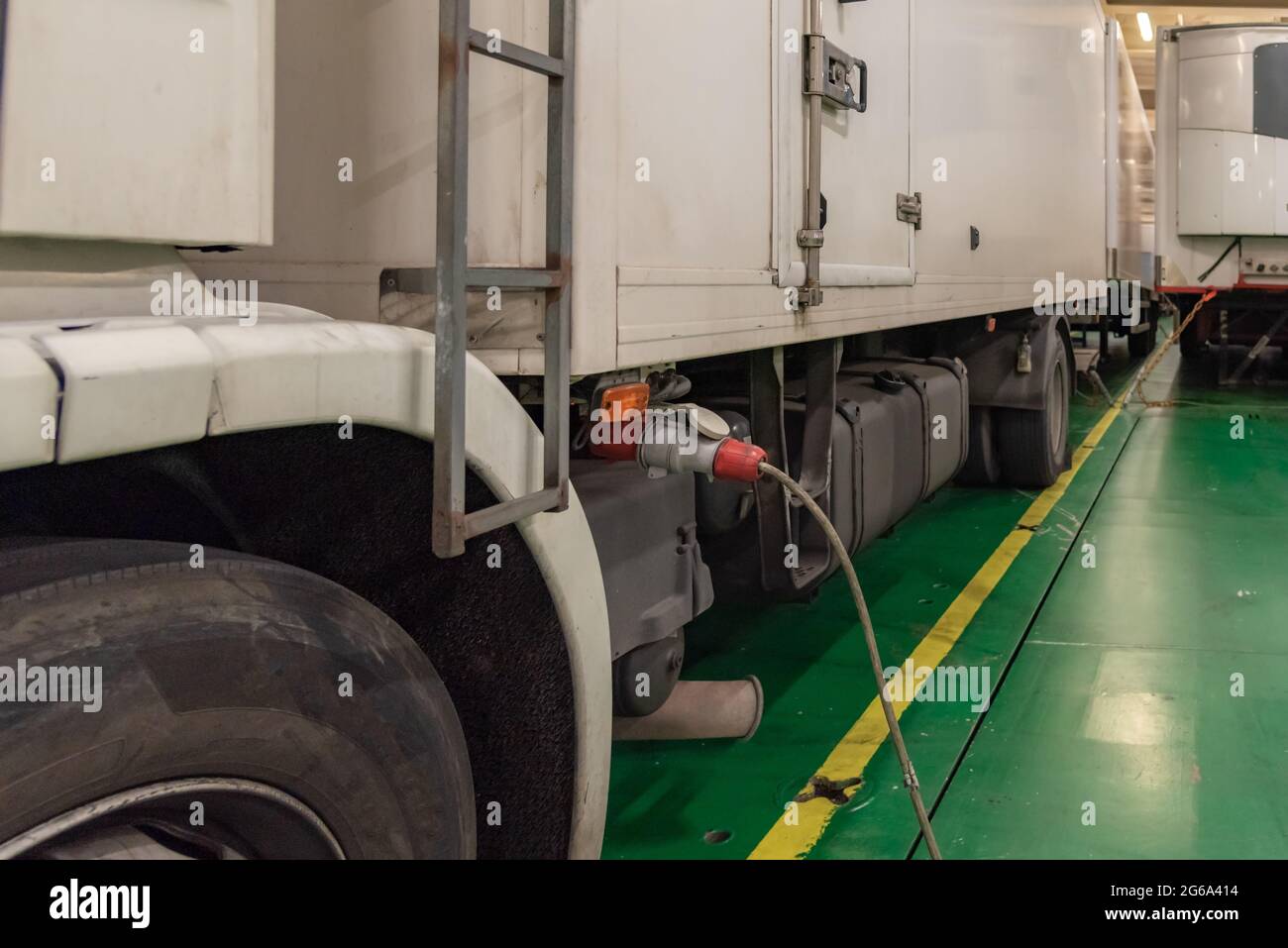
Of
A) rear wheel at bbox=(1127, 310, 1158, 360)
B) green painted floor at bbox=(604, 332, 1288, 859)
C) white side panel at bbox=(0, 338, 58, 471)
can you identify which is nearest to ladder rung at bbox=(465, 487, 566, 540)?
white side panel at bbox=(0, 338, 58, 471)

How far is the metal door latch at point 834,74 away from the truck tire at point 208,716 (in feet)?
5.87

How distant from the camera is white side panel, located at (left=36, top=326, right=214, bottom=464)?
1.12 m

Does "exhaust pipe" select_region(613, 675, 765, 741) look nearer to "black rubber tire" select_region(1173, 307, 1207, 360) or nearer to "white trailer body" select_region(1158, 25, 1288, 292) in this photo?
"white trailer body" select_region(1158, 25, 1288, 292)

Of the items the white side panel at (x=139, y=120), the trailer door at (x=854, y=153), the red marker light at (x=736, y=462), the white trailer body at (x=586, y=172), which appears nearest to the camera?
the white side panel at (x=139, y=120)

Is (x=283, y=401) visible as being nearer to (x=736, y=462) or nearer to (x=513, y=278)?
(x=513, y=278)

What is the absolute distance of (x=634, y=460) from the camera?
246cm

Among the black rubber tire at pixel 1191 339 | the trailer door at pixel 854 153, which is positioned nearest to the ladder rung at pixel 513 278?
the trailer door at pixel 854 153

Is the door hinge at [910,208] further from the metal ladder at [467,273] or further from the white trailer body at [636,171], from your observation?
the metal ladder at [467,273]

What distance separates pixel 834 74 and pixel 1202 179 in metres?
9.61

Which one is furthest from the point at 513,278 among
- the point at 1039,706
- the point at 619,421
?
the point at 1039,706

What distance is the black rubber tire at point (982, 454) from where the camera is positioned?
7.16 metres

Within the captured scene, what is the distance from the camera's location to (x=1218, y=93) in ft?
36.2
